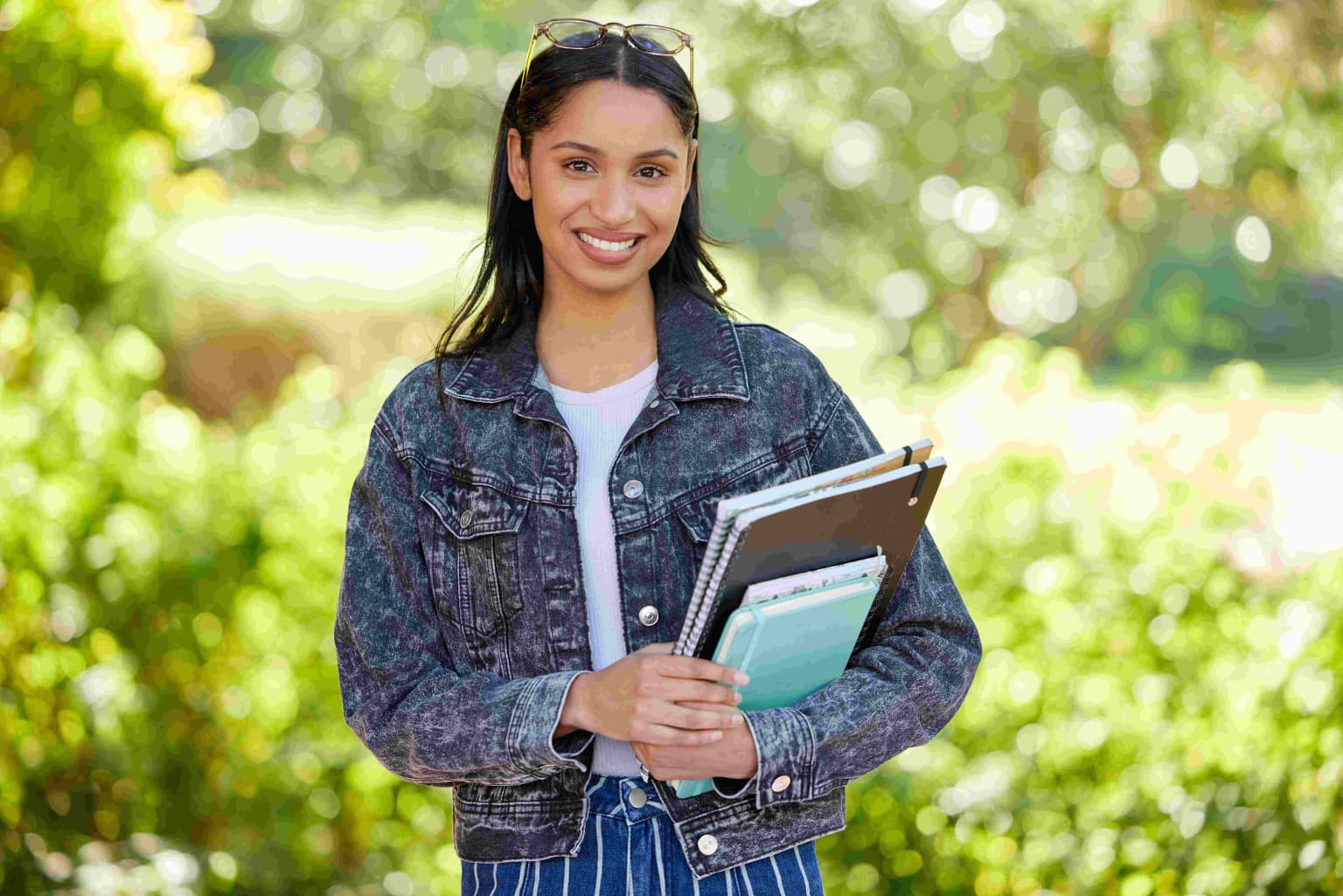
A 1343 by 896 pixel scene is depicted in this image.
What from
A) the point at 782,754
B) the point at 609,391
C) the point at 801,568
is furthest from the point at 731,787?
the point at 609,391

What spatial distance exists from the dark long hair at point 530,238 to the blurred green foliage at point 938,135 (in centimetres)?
225

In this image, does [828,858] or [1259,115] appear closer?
[828,858]

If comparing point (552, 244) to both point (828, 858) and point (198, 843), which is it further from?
point (198, 843)

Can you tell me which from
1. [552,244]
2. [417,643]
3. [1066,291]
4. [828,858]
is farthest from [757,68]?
[417,643]

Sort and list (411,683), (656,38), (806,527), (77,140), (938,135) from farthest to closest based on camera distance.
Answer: (938,135)
(77,140)
(656,38)
(411,683)
(806,527)

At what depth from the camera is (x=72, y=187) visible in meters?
3.82

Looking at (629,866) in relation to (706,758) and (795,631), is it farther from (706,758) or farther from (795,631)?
(795,631)

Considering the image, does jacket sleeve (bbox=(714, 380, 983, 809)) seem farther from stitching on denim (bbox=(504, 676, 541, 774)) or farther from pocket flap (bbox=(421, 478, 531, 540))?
pocket flap (bbox=(421, 478, 531, 540))

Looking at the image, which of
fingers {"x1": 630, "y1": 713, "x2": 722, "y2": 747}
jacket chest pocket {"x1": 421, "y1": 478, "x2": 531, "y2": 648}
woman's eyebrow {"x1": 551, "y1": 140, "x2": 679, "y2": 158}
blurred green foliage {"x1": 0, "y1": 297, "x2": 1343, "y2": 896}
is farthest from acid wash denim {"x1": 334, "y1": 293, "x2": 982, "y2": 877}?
blurred green foliage {"x1": 0, "y1": 297, "x2": 1343, "y2": 896}

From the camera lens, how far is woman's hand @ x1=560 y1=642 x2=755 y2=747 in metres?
1.45

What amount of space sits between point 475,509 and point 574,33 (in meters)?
0.61

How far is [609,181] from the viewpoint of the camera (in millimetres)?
1679

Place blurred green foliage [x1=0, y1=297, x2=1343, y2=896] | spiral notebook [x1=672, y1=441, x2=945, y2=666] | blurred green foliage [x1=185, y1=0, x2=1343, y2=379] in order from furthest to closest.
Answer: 1. blurred green foliage [x1=185, y1=0, x2=1343, y2=379]
2. blurred green foliage [x1=0, y1=297, x2=1343, y2=896]
3. spiral notebook [x1=672, y1=441, x2=945, y2=666]

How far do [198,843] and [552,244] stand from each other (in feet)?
7.65
